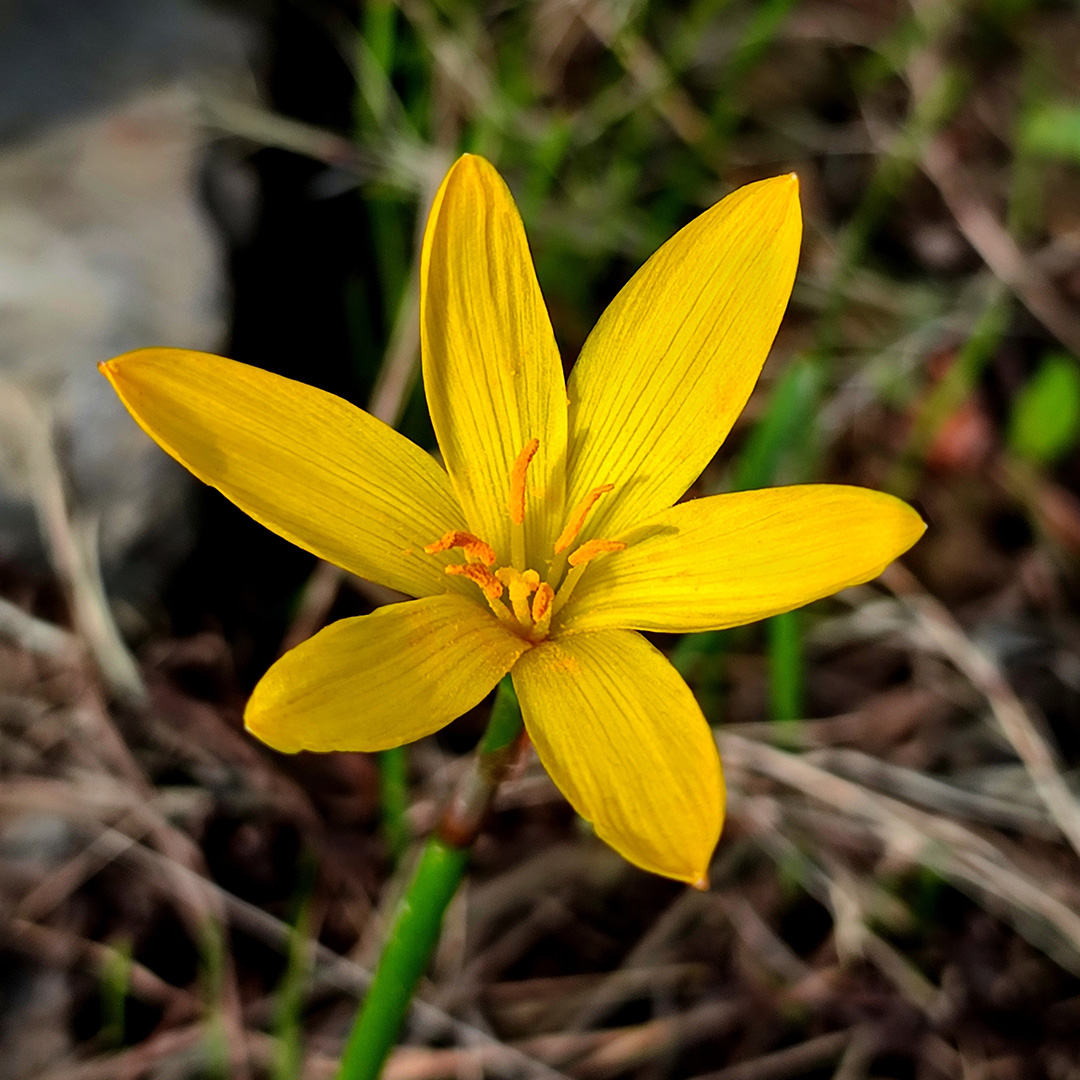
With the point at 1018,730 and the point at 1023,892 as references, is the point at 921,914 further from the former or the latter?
the point at 1018,730

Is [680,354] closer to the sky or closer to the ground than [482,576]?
closer to the sky

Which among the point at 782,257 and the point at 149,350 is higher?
the point at 782,257

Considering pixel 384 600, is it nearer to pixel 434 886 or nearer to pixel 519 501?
pixel 519 501

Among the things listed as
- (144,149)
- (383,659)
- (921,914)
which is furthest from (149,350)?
(921,914)

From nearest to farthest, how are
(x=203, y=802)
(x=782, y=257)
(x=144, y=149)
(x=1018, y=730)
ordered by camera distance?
(x=782, y=257), (x=203, y=802), (x=1018, y=730), (x=144, y=149)

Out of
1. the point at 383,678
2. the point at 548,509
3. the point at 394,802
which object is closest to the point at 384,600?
the point at 394,802

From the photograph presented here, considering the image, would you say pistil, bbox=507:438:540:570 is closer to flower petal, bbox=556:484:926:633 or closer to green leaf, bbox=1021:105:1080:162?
flower petal, bbox=556:484:926:633

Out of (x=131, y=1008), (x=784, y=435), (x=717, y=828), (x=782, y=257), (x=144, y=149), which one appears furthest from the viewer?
(x=144, y=149)

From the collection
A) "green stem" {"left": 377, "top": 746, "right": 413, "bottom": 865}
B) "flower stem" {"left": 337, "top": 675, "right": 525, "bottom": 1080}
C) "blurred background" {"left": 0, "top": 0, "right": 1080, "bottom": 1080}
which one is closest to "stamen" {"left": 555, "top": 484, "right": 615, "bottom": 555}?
"flower stem" {"left": 337, "top": 675, "right": 525, "bottom": 1080}
